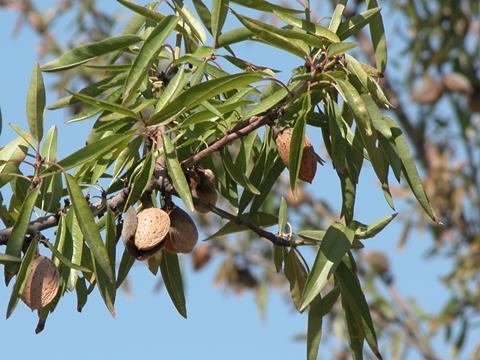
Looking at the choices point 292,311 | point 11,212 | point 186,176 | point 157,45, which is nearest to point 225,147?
point 186,176

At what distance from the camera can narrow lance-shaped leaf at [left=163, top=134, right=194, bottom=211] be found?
52.6 inches

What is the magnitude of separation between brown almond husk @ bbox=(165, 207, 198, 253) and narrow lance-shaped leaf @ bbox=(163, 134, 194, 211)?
0.08m

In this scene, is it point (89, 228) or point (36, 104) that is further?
point (36, 104)

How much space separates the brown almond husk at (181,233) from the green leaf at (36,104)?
205mm

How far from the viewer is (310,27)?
1.44 m

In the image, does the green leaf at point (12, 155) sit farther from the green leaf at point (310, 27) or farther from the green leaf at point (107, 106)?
the green leaf at point (310, 27)

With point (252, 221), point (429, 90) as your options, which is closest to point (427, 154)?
point (429, 90)

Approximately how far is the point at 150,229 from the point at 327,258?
0.21m

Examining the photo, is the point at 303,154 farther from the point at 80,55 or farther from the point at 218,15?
the point at 80,55

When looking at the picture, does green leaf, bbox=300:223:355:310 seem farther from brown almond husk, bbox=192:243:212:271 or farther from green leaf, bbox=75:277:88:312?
brown almond husk, bbox=192:243:212:271

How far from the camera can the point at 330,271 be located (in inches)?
53.9

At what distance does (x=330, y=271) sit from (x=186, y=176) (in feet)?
0.75

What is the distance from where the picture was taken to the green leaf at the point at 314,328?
4.90 ft

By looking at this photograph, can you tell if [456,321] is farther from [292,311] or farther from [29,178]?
[29,178]
